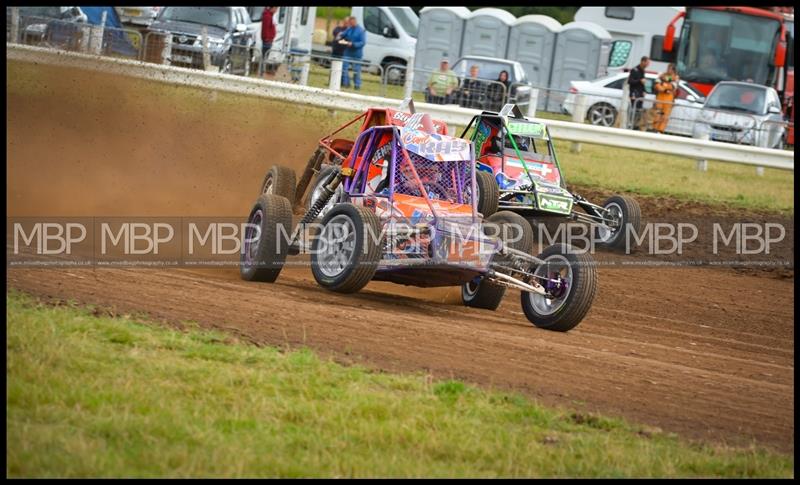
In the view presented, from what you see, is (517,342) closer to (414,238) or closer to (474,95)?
(414,238)

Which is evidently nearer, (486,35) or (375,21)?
(375,21)

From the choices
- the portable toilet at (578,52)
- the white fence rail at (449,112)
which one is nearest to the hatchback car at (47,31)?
the white fence rail at (449,112)

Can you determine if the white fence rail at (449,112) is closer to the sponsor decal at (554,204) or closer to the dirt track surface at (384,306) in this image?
the dirt track surface at (384,306)

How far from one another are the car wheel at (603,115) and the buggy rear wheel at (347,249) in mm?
14400

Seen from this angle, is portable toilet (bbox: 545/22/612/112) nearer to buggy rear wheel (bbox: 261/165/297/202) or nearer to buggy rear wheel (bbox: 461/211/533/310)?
buggy rear wheel (bbox: 261/165/297/202)

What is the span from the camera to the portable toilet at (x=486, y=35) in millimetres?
31547

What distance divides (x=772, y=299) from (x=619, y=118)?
9.46 m

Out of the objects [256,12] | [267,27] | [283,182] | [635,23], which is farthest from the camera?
[635,23]

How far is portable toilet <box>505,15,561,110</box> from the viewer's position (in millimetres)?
31344

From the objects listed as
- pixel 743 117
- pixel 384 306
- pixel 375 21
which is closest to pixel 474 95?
pixel 743 117

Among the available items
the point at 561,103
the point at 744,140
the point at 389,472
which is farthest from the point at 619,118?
the point at 389,472

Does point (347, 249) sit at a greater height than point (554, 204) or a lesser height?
lesser

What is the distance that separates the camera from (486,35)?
31.6m

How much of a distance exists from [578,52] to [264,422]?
2736 cm
